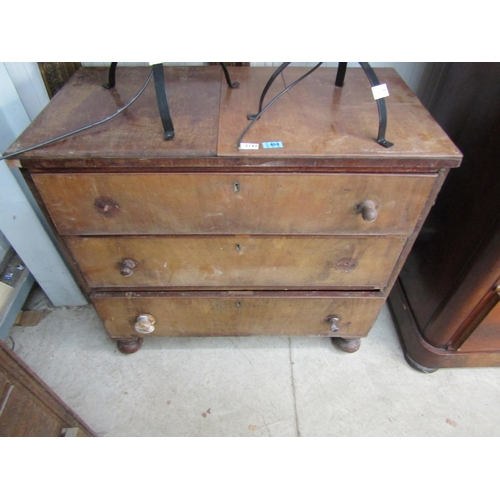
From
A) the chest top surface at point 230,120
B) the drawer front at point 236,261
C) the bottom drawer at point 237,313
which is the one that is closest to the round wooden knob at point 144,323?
the bottom drawer at point 237,313

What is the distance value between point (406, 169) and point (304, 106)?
0.29m

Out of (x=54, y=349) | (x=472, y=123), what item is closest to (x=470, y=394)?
(x=472, y=123)

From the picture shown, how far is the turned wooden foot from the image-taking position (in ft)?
4.09

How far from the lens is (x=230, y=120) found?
819 millimetres

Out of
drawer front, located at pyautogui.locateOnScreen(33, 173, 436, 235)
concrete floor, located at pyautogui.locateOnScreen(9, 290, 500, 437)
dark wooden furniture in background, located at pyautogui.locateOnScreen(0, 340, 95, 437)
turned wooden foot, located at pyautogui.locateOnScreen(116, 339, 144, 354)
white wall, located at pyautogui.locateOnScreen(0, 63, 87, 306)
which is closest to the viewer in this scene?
dark wooden furniture in background, located at pyautogui.locateOnScreen(0, 340, 95, 437)

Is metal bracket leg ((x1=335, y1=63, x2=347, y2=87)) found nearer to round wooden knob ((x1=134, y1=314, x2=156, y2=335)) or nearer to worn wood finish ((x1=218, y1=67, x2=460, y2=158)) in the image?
worn wood finish ((x1=218, y1=67, x2=460, y2=158))

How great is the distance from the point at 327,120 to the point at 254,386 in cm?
89

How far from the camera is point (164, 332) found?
1172 millimetres

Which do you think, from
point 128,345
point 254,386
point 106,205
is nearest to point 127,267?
point 106,205

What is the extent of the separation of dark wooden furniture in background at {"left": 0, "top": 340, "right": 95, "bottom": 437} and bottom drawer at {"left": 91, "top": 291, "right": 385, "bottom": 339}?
30 centimetres

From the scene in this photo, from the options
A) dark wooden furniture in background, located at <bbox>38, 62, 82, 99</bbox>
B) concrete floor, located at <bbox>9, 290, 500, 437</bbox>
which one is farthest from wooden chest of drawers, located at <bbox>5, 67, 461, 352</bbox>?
concrete floor, located at <bbox>9, 290, 500, 437</bbox>

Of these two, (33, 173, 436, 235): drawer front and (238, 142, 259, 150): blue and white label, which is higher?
(238, 142, 259, 150): blue and white label

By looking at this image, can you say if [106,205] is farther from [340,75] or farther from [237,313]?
[340,75]

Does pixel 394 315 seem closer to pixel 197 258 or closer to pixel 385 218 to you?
pixel 385 218
